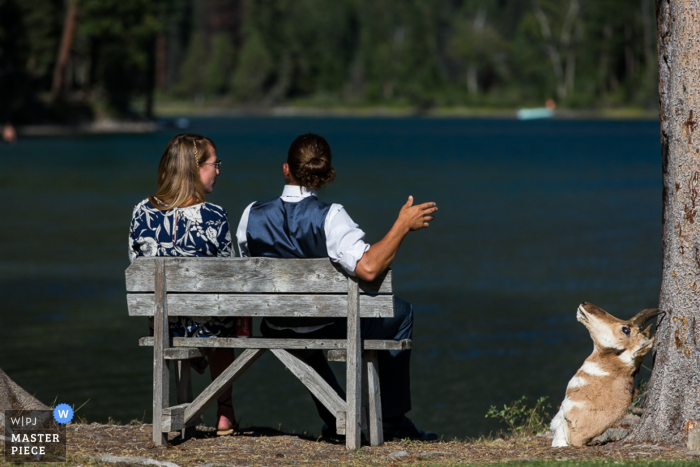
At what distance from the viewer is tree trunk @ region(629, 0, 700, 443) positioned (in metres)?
4.97

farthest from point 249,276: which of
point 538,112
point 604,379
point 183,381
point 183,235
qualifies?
point 538,112

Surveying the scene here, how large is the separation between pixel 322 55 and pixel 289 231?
145m

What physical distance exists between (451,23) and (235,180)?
4355 inches

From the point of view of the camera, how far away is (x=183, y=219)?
5.28m

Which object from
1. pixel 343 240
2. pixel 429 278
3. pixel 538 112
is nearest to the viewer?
pixel 343 240

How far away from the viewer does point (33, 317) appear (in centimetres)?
1216

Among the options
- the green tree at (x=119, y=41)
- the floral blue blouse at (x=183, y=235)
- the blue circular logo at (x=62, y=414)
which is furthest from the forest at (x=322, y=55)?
the floral blue blouse at (x=183, y=235)

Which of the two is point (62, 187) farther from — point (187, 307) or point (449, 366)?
point (187, 307)

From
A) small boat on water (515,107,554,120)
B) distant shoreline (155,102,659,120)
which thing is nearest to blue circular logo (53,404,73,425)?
distant shoreline (155,102,659,120)

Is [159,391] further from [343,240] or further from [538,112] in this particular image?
[538,112]

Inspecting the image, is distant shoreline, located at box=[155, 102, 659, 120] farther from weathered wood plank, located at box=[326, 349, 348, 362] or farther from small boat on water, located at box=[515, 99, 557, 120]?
weathered wood plank, located at box=[326, 349, 348, 362]

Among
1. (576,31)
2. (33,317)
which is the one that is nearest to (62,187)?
(33,317)

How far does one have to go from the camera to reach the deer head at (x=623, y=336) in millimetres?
5129

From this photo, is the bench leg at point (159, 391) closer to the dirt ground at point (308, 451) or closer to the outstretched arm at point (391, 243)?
the dirt ground at point (308, 451)
